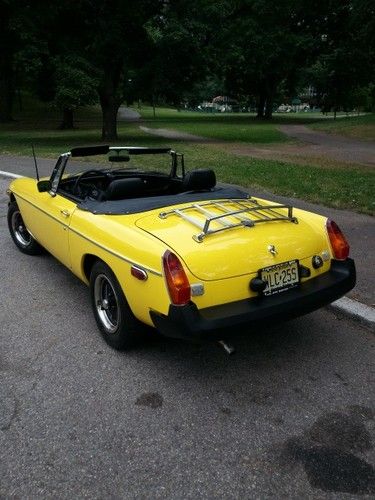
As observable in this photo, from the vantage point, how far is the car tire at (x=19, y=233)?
5.55m

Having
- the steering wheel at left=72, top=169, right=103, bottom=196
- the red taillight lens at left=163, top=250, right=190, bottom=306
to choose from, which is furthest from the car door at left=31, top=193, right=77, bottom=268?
the red taillight lens at left=163, top=250, right=190, bottom=306

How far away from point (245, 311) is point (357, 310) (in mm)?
1525

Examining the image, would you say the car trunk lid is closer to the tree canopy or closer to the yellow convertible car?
the yellow convertible car

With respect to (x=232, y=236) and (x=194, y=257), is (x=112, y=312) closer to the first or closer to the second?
(x=194, y=257)

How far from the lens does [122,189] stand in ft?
12.7

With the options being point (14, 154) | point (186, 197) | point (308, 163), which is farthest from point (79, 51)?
point (186, 197)

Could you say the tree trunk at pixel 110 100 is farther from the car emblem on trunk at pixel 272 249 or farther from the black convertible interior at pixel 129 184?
the car emblem on trunk at pixel 272 249

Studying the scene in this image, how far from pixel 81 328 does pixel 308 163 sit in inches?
427

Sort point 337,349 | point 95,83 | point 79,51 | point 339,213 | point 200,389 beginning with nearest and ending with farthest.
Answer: point 200,389
point 337,349
point 339,213
point 95,83
point 79,51

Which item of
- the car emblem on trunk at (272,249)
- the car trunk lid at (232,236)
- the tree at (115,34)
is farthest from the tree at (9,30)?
the car emblem on trunk at (272,249)

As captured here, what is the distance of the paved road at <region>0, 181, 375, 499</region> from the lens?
7.57 ft

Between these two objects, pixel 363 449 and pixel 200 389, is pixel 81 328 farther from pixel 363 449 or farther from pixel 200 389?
pixel 363 449

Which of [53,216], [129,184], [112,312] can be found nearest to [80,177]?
[53,216]

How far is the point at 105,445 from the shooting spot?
8.34 feet
